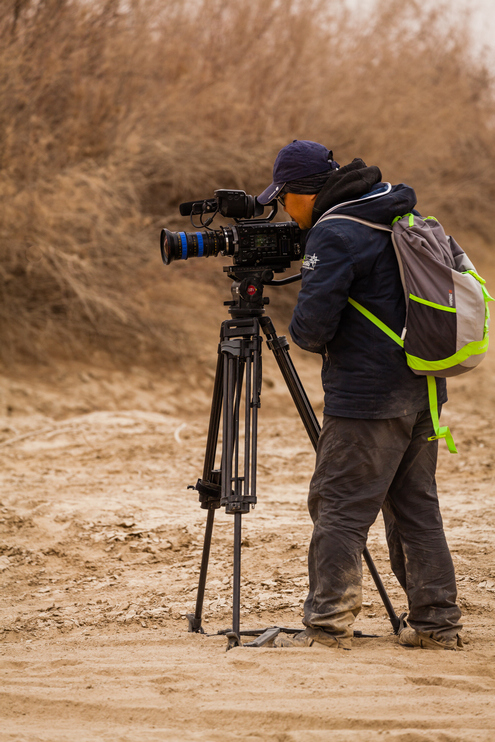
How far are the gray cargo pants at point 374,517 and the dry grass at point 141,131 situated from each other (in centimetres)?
552

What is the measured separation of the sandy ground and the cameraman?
23 cm

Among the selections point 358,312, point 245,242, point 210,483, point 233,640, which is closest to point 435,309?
point 358,312

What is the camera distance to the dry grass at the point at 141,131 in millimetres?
7641

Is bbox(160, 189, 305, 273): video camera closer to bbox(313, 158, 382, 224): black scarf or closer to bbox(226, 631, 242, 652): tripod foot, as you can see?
bbox(313, 158, 382, 224): black scarf

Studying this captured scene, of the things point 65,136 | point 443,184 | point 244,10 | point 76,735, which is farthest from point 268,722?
point 443,184

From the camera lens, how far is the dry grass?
7641mm

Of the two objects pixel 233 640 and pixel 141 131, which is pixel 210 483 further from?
pixel 141 131

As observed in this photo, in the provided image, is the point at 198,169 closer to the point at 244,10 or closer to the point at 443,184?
the point at 244,10

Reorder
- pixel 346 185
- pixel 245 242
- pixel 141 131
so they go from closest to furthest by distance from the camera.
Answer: pixel 346 185 → pixel 245 242 → pixel 141 131

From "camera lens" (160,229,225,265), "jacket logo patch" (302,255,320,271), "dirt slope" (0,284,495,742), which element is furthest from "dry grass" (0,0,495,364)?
"jacket logo patch" (302,255,320,271)

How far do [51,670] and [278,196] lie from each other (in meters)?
1.85

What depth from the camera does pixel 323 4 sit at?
34.6 ft

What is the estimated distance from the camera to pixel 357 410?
2.67 metres

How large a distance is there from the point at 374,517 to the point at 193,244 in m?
1.21
